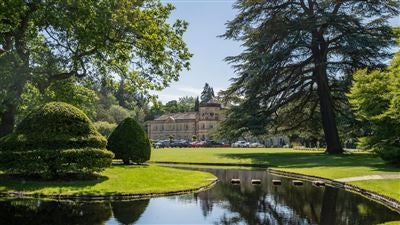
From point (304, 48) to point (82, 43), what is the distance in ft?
95.3

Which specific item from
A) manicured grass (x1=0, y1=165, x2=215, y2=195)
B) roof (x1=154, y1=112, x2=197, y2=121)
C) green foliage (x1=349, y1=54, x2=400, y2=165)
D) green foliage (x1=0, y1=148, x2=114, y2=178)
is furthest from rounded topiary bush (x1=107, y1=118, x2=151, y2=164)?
roof (x1=154, y1=112, x2=197, y2=121)

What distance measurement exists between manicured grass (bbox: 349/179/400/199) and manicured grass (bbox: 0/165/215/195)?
24.3 ft

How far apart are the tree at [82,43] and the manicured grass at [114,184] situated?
4973 millimetres

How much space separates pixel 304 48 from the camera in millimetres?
46500

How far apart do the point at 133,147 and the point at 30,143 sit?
402 inches

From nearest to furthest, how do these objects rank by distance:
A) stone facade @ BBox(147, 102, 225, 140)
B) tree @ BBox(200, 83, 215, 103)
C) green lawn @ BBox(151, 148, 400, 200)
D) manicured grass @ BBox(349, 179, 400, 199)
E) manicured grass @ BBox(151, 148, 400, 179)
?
1. manicured grass @ BBox(349, 179, 400, 199)
2. green lawn @ BBox(151, 148, 400, 200)
3. manicured grass @ BBox(151, 148, 400, 179)
4. stone facade @ BBox(147, 102, 225, 140)
5. tree @ BBox(200, 83, 215, 103)

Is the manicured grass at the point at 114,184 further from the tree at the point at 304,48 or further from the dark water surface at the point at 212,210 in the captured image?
the tree at the point at 304,48

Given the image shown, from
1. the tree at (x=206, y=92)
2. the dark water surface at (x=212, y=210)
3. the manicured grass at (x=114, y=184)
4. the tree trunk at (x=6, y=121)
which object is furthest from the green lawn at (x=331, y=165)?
the tree at (x=206, y=92)

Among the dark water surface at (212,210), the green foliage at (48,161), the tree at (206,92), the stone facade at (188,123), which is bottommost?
the dark water surface at (212,210)

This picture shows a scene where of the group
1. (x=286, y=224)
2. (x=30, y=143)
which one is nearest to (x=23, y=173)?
(x=30, y=143)

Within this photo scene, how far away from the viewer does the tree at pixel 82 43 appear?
21.4 metres

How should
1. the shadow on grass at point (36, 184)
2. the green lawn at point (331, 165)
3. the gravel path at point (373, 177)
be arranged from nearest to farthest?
the shadow on grass at point (36, 184) < the green lawn at point (331, 165) < the gravel path at point (373, 177)

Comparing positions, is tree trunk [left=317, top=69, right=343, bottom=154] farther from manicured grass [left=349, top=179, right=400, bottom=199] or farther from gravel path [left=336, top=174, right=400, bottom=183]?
manicured grass [left=349, top=179, right=400, bottom=199]

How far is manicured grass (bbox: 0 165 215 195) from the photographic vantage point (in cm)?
1803
